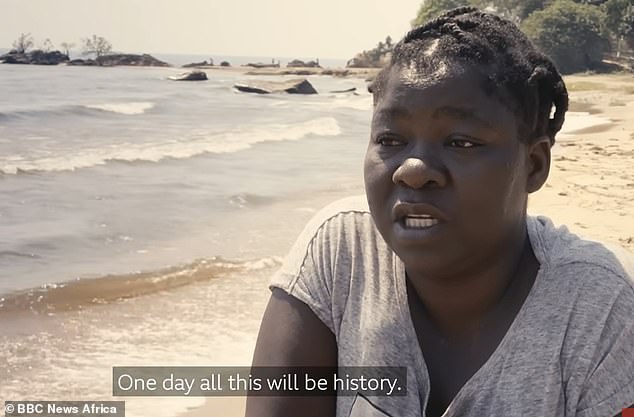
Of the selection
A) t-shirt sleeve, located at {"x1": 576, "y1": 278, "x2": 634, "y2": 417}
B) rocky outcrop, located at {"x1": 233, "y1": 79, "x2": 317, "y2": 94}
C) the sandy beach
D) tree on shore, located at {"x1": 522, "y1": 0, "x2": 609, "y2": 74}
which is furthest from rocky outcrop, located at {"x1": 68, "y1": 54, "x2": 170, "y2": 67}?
t-shirt sleeve, located at {"x1": 576, "y1": 278, "x2": 634, "y2": 417}

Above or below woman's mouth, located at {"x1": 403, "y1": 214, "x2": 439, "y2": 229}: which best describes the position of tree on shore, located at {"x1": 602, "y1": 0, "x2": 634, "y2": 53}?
above

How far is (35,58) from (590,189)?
71.6 meters

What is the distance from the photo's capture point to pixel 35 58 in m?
72.1

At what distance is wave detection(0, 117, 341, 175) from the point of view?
11.6m

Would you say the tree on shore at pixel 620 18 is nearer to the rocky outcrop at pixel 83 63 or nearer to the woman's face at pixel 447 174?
the woman's face at pixel 447 174

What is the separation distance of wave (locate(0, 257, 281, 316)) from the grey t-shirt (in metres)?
3.91

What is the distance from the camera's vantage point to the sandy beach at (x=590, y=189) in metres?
5.90

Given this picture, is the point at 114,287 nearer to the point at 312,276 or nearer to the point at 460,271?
the point at 312,276

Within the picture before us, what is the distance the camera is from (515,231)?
1.41m

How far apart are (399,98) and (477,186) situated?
0.21 metres

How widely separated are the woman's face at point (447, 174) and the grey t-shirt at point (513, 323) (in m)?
0.12

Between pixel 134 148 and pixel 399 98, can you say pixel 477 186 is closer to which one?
pixel 399 98

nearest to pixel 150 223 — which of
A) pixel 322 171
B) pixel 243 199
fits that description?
pixel 243 199

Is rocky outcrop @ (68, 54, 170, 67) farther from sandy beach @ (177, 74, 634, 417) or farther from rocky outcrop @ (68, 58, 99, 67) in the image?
sandy beach @ (177, 74, 634, 417)
